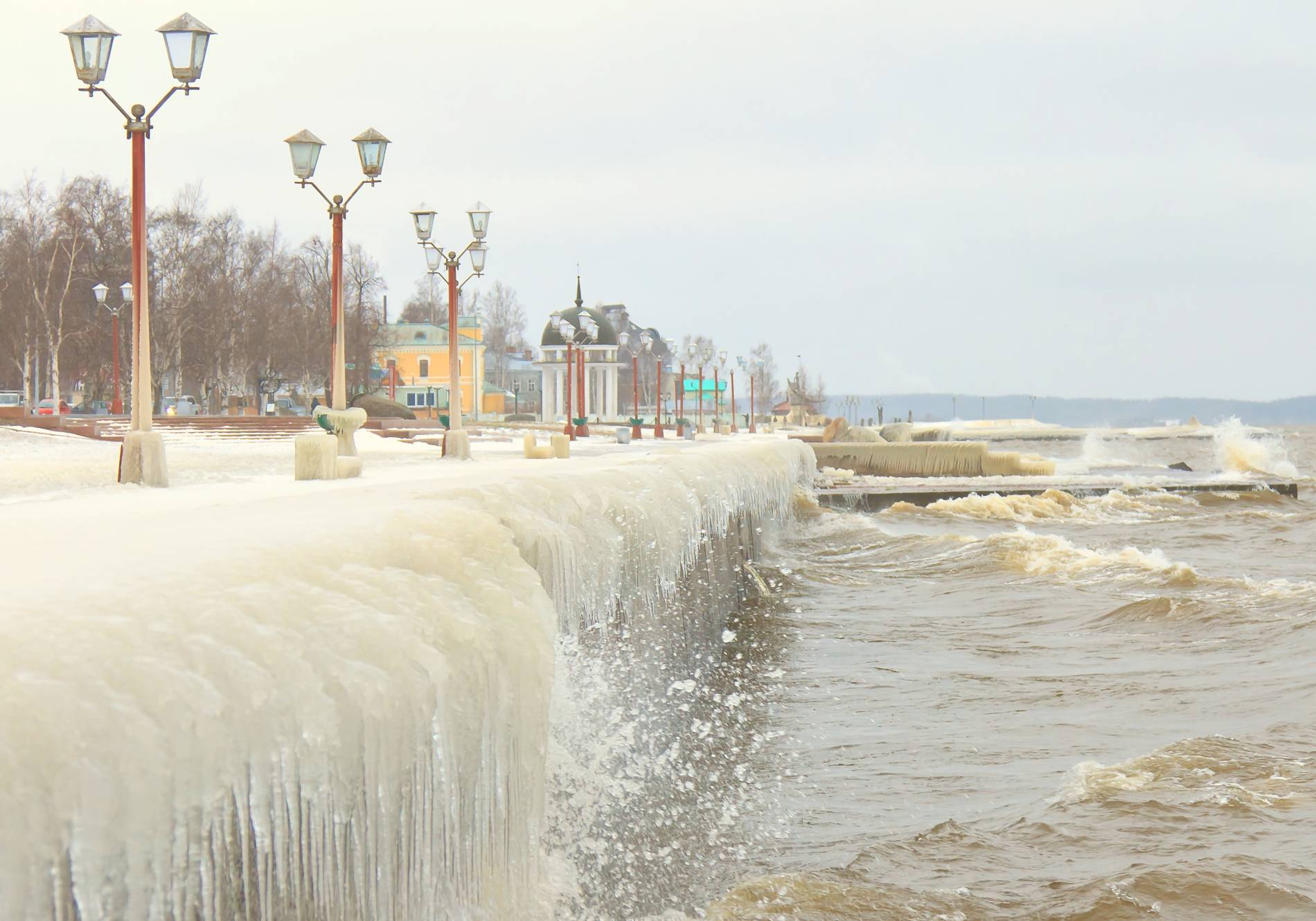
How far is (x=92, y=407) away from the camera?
60.9m

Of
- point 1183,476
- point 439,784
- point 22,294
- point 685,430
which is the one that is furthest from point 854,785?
point 22,294

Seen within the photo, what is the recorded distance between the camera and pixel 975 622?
542 inches

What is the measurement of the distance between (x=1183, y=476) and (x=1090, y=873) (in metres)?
33.3

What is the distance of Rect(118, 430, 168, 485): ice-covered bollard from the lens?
13.1 m

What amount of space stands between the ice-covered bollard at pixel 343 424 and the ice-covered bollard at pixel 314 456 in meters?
2.82

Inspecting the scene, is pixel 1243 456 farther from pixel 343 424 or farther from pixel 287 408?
pixel 287 408

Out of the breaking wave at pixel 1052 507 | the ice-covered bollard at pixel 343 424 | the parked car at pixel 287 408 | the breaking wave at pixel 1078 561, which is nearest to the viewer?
the breaking wave at pixel 1078 561

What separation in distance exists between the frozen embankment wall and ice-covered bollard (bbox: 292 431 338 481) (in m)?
6.32

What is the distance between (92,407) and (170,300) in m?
5.97

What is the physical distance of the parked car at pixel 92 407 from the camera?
196 feet

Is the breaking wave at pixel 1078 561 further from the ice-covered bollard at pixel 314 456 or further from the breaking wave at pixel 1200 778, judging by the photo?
the ice-covered bollard at pixel 314 456

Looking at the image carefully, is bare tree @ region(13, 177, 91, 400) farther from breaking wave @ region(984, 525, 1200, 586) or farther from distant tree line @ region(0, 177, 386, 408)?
breaking wave @ region(984, 525, 1200, 586)

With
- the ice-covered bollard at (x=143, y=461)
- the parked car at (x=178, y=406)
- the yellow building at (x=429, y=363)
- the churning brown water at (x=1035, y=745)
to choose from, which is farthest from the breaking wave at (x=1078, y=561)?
the yellow building at (x=429, y=363)

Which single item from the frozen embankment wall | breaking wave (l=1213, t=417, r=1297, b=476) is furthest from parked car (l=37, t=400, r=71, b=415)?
the frozen embankment wall
